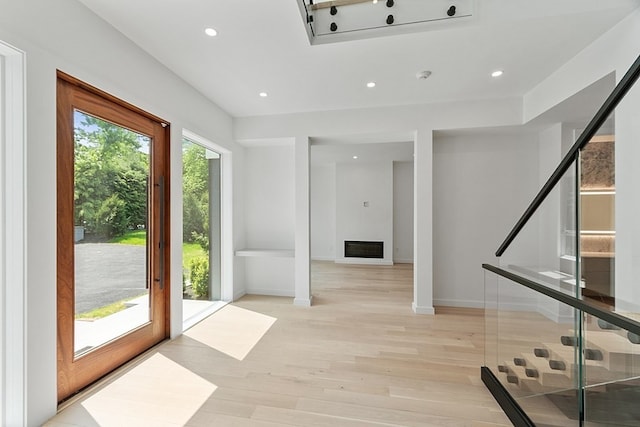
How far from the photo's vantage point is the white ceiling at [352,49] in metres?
2.03

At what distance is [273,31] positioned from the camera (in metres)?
2.23

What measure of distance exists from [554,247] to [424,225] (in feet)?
4.74

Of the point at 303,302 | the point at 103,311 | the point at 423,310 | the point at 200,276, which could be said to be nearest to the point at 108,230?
the point at 103,311

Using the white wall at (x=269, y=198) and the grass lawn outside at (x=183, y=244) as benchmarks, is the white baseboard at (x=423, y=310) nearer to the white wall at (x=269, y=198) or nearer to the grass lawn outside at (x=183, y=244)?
the white wall at (x=269, y=198)

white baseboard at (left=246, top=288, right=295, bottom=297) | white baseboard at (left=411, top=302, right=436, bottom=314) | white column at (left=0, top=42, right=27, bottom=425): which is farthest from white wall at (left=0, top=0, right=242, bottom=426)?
white baseboard at (left=411, top=302, right=436, bottom=314)

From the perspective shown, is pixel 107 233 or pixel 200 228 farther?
pixel 200 228

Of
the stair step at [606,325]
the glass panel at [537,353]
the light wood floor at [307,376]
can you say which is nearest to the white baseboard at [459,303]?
the light wood floor at [307,376]

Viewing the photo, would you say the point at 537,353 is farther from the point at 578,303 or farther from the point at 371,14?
the point at 371,14

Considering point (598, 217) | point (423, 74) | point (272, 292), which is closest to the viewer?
point (598, 217)

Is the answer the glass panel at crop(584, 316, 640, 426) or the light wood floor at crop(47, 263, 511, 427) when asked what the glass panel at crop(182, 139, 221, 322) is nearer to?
the light wood floor at crop(47, 263, 511, 427)

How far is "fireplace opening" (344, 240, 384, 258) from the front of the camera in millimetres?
7492

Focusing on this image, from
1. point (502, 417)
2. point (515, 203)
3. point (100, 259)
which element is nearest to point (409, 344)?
point (502, 417)

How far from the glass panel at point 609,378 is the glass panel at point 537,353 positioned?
0.07 metres

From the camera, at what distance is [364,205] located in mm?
7594
